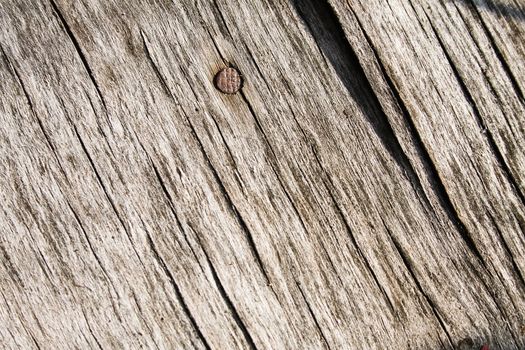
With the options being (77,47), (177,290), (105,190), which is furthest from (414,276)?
(77,47)

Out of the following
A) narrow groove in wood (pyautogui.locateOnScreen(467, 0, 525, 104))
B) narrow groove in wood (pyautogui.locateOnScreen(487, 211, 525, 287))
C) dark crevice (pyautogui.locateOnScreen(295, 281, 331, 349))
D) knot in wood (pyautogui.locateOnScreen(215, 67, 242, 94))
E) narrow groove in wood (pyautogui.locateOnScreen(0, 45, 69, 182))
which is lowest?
narrow groove in wood (pyautogui.locateOnScreen(487, 211, 525, 287))

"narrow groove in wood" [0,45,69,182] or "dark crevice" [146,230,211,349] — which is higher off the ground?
"narrow groove in wood" [0,45,69,182]

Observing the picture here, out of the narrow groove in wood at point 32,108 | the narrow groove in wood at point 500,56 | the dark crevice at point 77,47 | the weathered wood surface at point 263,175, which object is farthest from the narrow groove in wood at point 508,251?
the narrow groove in wood at point 32,108

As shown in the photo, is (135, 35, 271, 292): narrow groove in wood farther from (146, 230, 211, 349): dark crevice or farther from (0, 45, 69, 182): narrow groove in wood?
(0, 45, 69, 182): narrow groove in wood

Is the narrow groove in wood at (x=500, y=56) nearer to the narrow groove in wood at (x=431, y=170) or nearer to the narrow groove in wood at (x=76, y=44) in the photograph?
the narrow groove in wood at (x=431, y=170)

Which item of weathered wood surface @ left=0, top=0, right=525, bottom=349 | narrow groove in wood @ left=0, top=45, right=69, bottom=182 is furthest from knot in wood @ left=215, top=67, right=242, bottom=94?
narrow groove in wood @ left=0, top=45, right=69, bottom=182

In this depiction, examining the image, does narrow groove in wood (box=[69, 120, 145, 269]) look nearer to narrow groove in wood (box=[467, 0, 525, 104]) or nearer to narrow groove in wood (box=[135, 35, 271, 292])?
narrow groove in wood (box=[135, 35, 271, 292])

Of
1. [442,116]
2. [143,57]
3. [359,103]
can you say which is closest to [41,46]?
[143,57]

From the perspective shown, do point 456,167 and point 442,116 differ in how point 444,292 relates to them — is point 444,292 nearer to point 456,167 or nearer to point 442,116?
point 456,167

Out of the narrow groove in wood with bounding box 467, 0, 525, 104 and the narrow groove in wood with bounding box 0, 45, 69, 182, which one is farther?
the narrow groove in wood with bounding box 467, 0, 525, 104

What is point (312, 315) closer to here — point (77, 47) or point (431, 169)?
point (431, 169)
